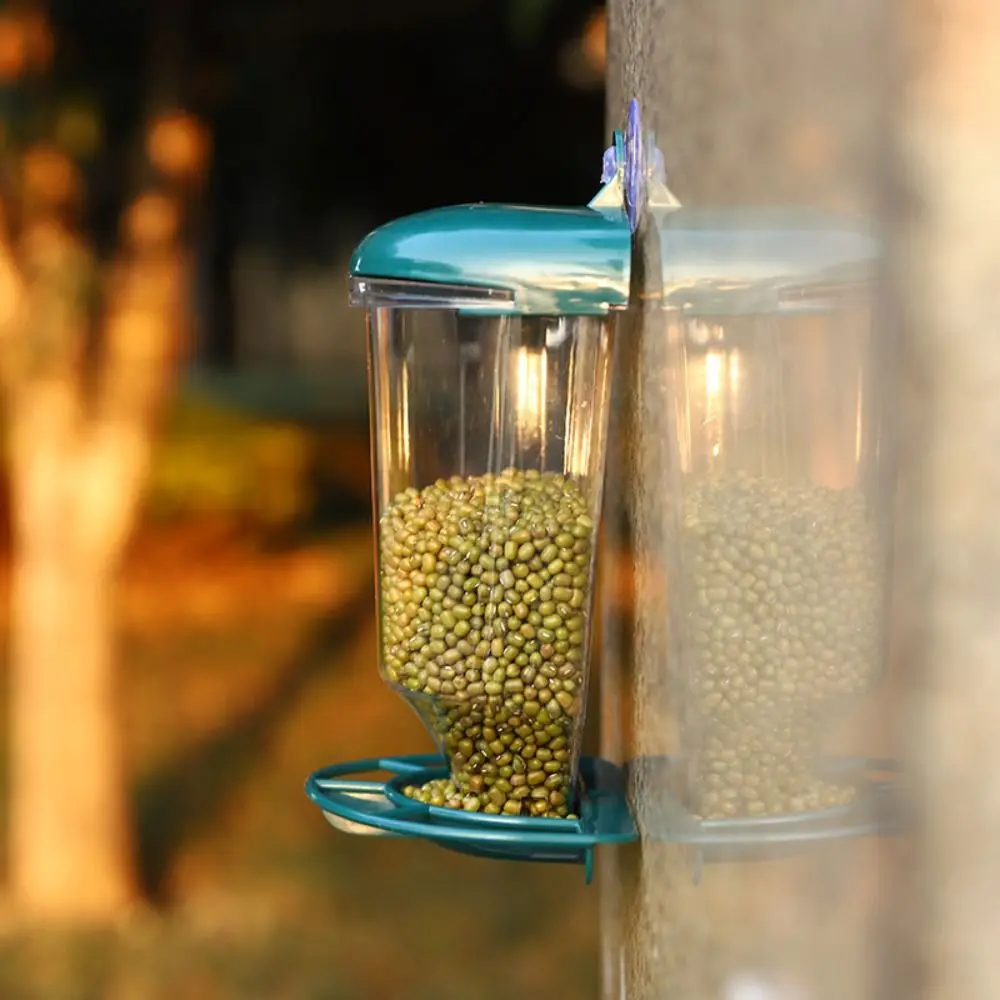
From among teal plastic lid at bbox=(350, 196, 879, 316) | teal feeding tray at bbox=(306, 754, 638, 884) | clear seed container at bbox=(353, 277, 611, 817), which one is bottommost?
teal feeding tray at bbox=(306, 754, 638, 884)

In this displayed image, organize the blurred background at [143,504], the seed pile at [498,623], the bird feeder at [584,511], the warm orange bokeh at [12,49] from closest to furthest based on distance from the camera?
the bird feeder at [584,511] < the seed pile at [498,623] < the warm orange bokeh at [12,49] < the blurred background at [143,504]

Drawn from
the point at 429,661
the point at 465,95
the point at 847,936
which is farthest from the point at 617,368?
the point at 465,95

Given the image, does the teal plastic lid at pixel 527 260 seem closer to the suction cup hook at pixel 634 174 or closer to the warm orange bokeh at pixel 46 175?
the suction cup hook at pixel 634 174

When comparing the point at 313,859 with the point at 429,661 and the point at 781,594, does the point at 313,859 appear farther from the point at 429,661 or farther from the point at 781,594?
the point at 781,594

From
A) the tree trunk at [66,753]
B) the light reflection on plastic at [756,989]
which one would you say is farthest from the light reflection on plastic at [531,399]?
the tree trunk at [66,753]

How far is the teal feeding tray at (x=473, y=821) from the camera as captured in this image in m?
1.45

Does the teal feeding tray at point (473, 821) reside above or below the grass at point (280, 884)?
above

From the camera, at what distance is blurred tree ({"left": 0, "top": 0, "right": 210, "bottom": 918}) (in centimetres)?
468

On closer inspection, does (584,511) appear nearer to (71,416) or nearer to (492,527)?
(492,527)

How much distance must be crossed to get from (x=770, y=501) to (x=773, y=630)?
0.29 ft

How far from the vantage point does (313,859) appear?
17.6ft

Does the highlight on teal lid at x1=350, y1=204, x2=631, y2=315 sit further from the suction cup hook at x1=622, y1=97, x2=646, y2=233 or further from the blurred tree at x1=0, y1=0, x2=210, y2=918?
the blurred tree at x1=0, y1=0, x2=210, y2=918

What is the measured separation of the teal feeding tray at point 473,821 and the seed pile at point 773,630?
31 centimetres

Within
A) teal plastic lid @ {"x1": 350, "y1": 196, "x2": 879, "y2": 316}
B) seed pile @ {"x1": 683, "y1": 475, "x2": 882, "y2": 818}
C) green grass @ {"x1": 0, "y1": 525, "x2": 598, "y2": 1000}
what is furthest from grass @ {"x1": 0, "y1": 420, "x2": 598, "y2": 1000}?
seed pile @ {"x1": 683, "y1": 475, "x2": 882, "y2": 818}
